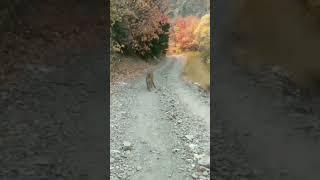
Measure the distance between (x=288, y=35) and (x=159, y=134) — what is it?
2416mm

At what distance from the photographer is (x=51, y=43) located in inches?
213

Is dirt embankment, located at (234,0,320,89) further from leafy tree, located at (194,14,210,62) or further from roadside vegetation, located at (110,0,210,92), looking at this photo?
leafy tree, located at (194,14,210,62)

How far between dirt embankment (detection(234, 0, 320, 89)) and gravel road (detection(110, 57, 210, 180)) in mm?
1438

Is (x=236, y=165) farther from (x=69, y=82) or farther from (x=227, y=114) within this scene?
(x=69, y=82)

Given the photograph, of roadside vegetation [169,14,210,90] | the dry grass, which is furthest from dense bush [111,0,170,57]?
the dry grass

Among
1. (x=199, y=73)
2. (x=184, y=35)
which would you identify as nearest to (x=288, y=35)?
(x=199, y=73)

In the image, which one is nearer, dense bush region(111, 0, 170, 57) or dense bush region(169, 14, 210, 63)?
dense bush region(111, 0, 170, 57)

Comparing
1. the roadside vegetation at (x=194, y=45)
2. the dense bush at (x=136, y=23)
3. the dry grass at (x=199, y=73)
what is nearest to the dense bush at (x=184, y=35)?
the roadside vegetation at (x=194, y=45)

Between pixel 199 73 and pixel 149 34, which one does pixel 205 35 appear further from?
pixel 149 34

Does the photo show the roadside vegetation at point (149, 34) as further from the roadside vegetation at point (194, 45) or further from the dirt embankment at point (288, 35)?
the dirt embankment at point (288, 35)

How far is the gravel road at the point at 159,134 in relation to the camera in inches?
192

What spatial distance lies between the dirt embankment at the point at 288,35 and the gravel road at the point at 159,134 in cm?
144

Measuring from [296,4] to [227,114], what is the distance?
135 cm

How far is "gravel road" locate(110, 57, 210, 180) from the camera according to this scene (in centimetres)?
487
